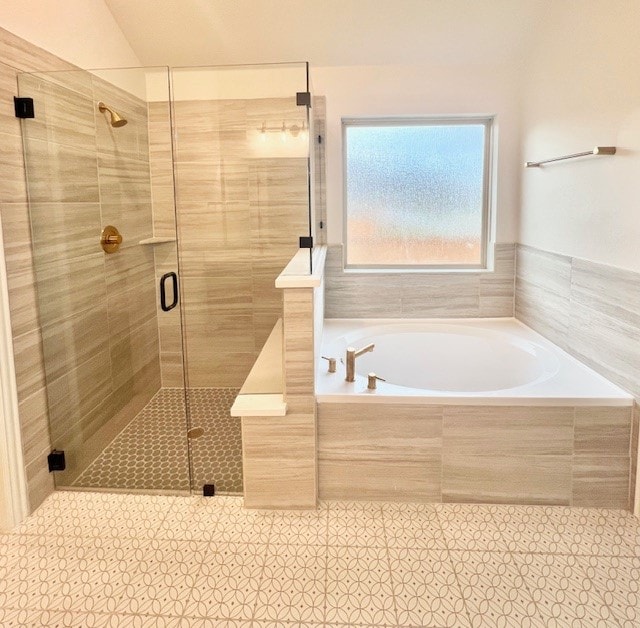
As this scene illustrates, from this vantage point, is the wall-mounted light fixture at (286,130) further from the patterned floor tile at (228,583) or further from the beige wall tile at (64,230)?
the patterned floor tile at (228,583)

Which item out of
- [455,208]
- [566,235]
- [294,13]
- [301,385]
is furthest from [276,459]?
[294,13]

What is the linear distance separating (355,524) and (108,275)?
1642mm

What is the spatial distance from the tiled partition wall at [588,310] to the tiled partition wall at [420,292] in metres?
0.19

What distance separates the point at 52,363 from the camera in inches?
96.0

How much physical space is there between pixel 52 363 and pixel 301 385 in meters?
1.12

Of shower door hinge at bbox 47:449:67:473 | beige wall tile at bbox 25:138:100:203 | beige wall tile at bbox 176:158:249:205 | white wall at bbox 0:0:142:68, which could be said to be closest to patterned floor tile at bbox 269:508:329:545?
shower door hinge at bbox 47:449:67:473

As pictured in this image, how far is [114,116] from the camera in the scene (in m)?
2.69

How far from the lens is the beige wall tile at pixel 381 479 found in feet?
7.72

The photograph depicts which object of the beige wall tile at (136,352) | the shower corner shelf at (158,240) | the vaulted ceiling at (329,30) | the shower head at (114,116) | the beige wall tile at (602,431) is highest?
the vaulted ceiling at (329,30)

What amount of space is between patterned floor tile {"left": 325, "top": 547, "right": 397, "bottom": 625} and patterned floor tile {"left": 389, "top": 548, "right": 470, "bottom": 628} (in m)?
0.03

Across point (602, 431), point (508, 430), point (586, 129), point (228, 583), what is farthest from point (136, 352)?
point (586, 129)

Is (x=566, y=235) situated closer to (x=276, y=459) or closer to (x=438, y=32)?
(x=438, y=32)

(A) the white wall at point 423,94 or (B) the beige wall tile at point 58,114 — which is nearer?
(B) the beige wall tile at point 58,114

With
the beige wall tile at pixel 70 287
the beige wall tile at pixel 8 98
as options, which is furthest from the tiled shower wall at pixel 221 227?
the beige wall tile at pixel 8 98
